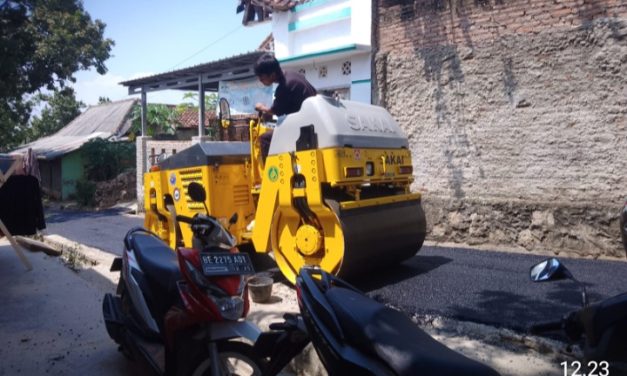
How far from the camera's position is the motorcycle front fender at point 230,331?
8.73 feet

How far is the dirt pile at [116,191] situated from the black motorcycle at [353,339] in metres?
16.8

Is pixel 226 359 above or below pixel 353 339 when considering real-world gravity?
below

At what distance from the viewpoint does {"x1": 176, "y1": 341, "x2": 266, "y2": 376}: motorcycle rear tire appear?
2.68 meters

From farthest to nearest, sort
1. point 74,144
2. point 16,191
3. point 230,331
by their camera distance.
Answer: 1. point 74,144
2. point 16,191
3. point 230,331

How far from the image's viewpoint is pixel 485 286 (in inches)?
183

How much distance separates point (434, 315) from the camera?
3875 mm

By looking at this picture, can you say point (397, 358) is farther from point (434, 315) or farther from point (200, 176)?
point (200, 176)

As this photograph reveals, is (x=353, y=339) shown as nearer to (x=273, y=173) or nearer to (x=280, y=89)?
(x=273, y=173)

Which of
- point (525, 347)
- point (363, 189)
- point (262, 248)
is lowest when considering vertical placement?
point (525, 347)

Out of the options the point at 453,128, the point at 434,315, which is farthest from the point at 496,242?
the point at 434,315

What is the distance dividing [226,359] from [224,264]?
0.53 meters

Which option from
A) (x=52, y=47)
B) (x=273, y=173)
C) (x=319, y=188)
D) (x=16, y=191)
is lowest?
(x=16, y=191)

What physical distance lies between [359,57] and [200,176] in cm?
442

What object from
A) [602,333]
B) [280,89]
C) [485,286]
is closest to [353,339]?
[602,333]
